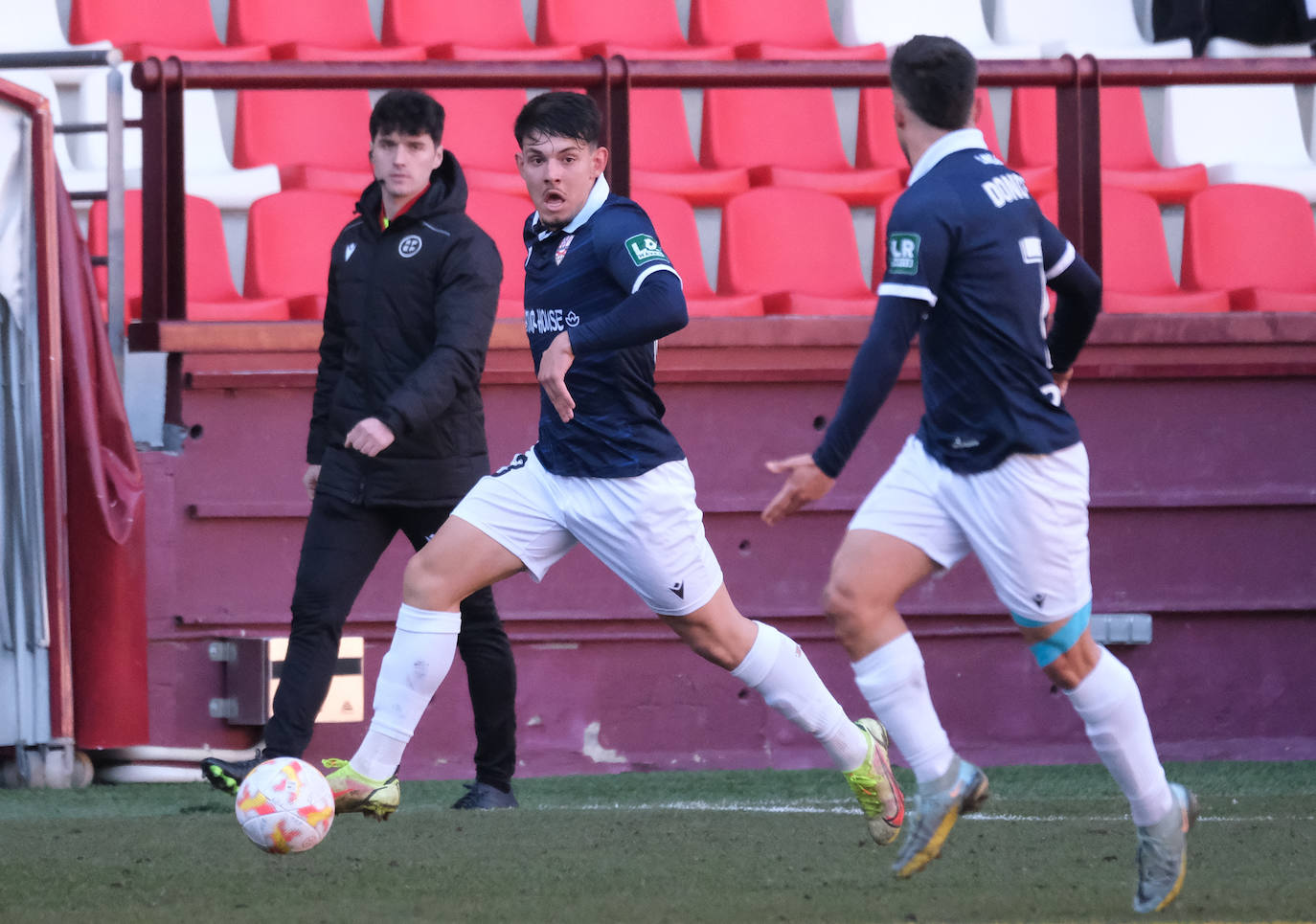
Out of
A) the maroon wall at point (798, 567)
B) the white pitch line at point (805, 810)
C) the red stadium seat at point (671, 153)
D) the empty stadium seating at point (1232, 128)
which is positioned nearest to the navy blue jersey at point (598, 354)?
the white pitch line at point (805, 810)

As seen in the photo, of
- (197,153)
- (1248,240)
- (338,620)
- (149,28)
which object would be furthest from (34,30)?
(1248,240)

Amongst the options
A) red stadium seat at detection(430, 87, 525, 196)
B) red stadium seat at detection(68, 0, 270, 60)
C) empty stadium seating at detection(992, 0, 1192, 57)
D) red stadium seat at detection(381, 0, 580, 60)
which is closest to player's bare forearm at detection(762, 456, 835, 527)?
red stadium seat at detection(430, 87, 525, 196)

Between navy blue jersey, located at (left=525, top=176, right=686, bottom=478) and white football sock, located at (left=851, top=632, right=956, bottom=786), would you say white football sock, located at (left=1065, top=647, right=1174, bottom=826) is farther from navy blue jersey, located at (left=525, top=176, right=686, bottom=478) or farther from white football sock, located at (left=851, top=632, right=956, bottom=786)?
navy blue jersey, located at (left=525, top=176, right=686, bottom=478)

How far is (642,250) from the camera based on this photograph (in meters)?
4.16

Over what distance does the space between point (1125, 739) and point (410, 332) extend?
236 cm

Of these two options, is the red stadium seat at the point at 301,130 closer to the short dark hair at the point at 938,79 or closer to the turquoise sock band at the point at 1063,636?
the short dark hair at the point at 938,79

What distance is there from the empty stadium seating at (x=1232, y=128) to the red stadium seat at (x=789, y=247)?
2.47 meters

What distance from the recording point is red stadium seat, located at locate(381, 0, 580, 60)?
8.96 metres

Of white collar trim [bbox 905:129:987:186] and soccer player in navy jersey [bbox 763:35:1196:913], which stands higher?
white collar trim [bbox 905:129:987:186]

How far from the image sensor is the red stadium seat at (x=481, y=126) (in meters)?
8.38

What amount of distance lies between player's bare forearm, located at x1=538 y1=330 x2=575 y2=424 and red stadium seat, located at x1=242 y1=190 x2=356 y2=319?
135 inches

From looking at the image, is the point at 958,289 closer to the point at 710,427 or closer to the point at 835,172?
the point at 710,427

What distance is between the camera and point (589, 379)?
432 cm

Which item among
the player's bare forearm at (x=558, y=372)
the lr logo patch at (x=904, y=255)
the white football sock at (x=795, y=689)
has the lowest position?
the white football sock at (x=795, y=689)
